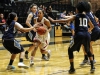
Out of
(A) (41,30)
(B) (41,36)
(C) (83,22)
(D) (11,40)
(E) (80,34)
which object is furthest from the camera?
(B) (41,36)

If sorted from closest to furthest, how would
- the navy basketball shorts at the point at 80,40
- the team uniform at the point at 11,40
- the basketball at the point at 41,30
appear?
1. the navy basketball shorts at the point at 80,40
2. the team uniform at the point at 11,40
3. the basketball at the point at 41,30

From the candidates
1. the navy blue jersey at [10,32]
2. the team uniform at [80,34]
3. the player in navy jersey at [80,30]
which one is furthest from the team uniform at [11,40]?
the team uniform at [80,34]

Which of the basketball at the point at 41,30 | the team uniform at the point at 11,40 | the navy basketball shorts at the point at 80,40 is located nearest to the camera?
the navy basketball shorts at the point at 80,40

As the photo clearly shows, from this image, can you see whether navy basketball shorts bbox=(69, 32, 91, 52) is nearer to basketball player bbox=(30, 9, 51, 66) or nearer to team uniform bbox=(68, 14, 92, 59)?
team uniform bbox=(68, 14, 92, 59)

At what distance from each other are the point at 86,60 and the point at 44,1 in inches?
647

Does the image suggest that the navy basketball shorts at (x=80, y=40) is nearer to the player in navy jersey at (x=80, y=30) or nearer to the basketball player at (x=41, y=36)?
the player in navy jersey at (x=80, y=30)

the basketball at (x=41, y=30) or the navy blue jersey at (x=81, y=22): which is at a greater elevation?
the navy blue jersey at (x=81, y=22)

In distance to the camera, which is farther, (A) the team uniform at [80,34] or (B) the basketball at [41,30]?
(B) the basketball at [41,30]

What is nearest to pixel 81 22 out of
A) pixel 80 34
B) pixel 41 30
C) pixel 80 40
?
pixel 80 34

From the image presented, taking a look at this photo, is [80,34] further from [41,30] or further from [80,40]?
[41,30]

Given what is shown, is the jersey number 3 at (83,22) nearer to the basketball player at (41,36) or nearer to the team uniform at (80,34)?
the team uniform at (80,34)

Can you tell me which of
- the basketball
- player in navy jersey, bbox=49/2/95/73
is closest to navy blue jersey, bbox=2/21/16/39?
the basketball

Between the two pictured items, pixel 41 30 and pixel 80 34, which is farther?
pixel 41 30

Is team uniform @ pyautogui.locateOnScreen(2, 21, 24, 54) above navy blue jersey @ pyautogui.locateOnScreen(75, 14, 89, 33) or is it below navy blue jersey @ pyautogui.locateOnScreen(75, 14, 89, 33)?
below
